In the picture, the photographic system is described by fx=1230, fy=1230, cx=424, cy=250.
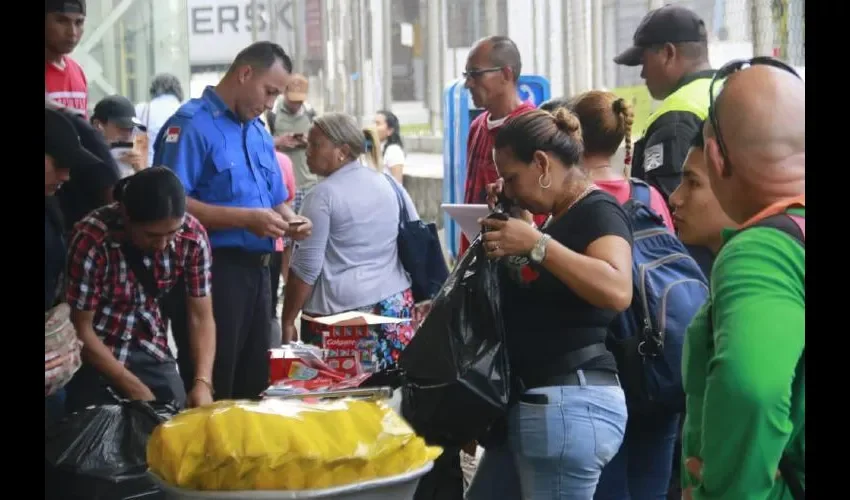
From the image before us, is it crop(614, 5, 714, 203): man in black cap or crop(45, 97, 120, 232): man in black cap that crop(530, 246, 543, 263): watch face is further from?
crop(614, 5, 714, 203): man in black cap

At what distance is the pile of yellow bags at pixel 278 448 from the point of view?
8.45 ft

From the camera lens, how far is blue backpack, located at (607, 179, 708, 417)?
3826 millimetres

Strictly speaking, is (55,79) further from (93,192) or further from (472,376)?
(472,376)

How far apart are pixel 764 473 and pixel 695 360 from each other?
0.31 meters

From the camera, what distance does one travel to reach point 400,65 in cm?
3500

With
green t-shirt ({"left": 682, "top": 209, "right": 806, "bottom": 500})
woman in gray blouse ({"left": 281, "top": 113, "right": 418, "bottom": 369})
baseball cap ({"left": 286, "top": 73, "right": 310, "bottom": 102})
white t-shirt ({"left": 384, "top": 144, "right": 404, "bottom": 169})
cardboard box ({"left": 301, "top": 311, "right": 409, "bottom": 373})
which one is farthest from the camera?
white t-shirt ({"left": 384, "top": 144, "right": 404, "bottom": 169})

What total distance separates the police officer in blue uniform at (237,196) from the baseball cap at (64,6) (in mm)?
785

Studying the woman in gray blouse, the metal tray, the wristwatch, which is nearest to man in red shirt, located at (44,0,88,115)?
the woman in gray blouse

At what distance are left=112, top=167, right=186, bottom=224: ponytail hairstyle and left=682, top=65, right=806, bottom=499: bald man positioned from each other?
2.24 m

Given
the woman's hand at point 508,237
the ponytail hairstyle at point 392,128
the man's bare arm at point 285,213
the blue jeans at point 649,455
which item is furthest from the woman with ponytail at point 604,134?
the ponytail hairstyle at point 392,128

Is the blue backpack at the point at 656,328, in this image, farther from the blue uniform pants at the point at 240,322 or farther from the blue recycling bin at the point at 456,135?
the blue recycling bin at the point at 456,135

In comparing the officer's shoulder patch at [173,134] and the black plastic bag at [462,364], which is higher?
the officer's shoulder patch at [173,134]
